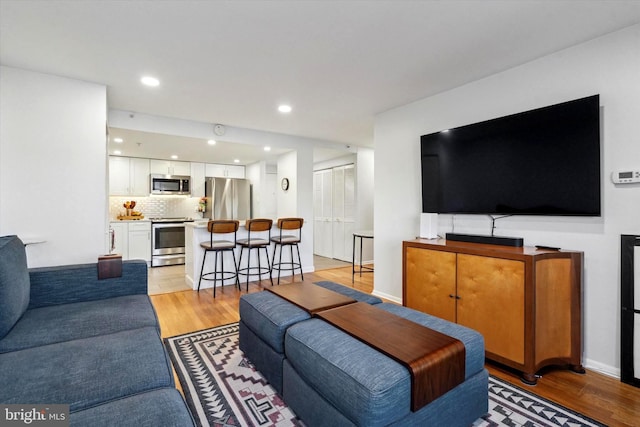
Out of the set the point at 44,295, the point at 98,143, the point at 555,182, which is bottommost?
the point at 44,295

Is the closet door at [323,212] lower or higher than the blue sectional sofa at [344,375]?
higher

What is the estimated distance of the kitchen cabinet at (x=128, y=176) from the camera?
5914mm

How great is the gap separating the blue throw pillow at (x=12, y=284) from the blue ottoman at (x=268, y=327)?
125cm

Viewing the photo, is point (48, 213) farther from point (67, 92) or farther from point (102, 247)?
point (67, 92)

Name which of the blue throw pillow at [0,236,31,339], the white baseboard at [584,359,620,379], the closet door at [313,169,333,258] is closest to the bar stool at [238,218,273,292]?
the closet door at [313,169,333,258]

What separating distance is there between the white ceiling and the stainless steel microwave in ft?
9.83

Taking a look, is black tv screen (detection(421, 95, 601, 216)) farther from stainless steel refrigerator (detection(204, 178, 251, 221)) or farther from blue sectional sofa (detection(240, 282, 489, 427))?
stainless steel refrigerator (detection(204, 178, 251, 221))

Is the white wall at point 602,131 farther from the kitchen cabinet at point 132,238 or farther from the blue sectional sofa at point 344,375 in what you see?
the kitchen cabinet at point 132,238

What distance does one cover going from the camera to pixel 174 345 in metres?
2.53

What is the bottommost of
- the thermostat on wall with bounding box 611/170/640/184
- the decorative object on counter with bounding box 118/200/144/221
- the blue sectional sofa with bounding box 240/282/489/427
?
the blue sectional sofa with bounding box 240/282/489/427

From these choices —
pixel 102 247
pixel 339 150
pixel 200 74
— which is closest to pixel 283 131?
pixel 339 150

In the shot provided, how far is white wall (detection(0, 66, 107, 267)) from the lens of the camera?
8.66ft

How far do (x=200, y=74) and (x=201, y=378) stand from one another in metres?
2.51

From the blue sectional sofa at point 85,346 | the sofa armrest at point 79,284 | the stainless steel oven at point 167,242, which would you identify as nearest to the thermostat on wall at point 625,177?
the blue sectional sofa at point 85,346
